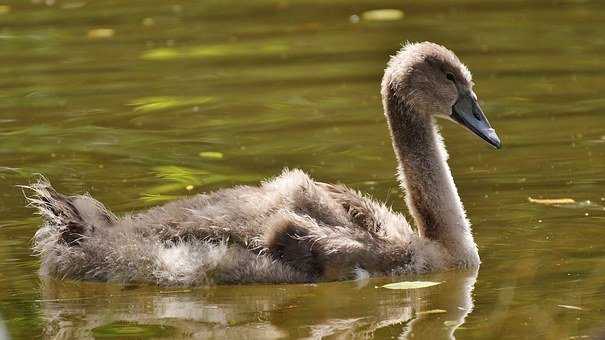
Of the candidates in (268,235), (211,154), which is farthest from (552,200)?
(211,154)

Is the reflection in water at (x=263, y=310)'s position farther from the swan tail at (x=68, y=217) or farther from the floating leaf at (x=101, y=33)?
the floating leaf at (x=101, y=33)

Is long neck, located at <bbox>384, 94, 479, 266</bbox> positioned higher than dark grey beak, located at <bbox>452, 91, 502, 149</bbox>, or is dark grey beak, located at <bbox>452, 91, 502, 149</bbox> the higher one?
dark grey beak, located at <bbox>452, 91, 502, 149</bbox>

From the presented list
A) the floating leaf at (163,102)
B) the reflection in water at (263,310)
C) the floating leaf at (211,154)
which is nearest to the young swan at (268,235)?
the reflection in water at (263,310)

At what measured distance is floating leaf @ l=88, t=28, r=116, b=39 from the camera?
18594mm

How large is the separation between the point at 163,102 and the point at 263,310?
617cm

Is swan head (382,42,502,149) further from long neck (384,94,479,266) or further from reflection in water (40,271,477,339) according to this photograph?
reflection in water (40,271,477,339)

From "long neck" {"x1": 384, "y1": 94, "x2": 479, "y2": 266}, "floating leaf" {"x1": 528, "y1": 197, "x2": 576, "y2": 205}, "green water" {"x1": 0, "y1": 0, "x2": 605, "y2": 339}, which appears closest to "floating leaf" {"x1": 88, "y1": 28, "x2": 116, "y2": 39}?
"green water" {"x1": 0, "y1": 0, "x2": 605, "y2": 339}

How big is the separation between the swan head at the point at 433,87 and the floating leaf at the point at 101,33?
8559 mm

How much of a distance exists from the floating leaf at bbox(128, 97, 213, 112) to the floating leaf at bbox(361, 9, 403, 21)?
4310 millimetres

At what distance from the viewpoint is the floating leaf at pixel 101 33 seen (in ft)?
61.0

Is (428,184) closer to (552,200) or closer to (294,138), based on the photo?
(552,200)

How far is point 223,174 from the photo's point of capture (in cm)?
1220

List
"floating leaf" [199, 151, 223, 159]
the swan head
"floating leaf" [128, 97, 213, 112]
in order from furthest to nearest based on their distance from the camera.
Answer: "floating leaf" [128, 97, 213, 112]
"floating leaf" [199, 151, 223, 159]
the swan head

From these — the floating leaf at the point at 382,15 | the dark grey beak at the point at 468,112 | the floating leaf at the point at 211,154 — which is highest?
the dark grey beak at the point at 468,112
